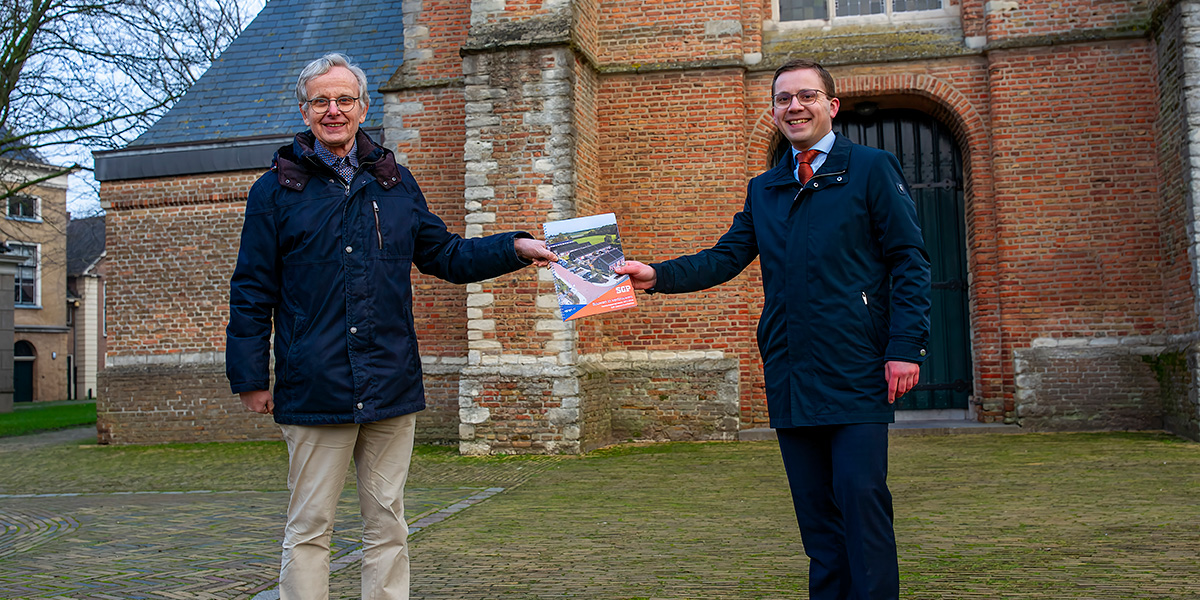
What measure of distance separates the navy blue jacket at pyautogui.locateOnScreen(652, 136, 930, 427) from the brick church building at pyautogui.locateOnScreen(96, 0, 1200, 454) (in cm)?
679

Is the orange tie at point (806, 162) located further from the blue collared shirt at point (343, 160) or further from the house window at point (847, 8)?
the house window at point (847, 8)

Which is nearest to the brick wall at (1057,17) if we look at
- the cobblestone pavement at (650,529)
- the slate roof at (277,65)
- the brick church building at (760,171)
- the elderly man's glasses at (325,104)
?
the brick church building at (760,171)

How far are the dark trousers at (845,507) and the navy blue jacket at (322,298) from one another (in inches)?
51.5

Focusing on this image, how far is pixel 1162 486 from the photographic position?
6699 mm

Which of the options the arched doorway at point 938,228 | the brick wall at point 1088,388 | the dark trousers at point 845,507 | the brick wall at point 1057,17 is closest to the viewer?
the dark trousers at point 845,507

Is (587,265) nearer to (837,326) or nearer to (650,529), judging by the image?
(837,326)

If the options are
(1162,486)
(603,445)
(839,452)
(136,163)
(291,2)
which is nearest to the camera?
(839,452)

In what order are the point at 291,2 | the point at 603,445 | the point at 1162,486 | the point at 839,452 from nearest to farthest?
the point at 839,452 → the point at 1162,486 → the point at 603,445 → the point at 291,2

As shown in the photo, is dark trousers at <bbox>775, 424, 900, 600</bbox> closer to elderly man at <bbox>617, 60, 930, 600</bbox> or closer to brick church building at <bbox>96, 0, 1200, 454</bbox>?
elderly man at <bbox>617, 60, 930, 600</bbox>

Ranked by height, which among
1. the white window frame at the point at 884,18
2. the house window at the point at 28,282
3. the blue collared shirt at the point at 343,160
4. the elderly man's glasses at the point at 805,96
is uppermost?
the white window frame at the point at 884,18

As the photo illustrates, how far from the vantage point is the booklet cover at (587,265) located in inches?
142

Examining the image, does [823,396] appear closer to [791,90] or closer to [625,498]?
[791,90]

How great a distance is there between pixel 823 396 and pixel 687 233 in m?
8.03

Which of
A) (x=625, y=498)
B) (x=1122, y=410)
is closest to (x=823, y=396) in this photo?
(x=625, y=498)
